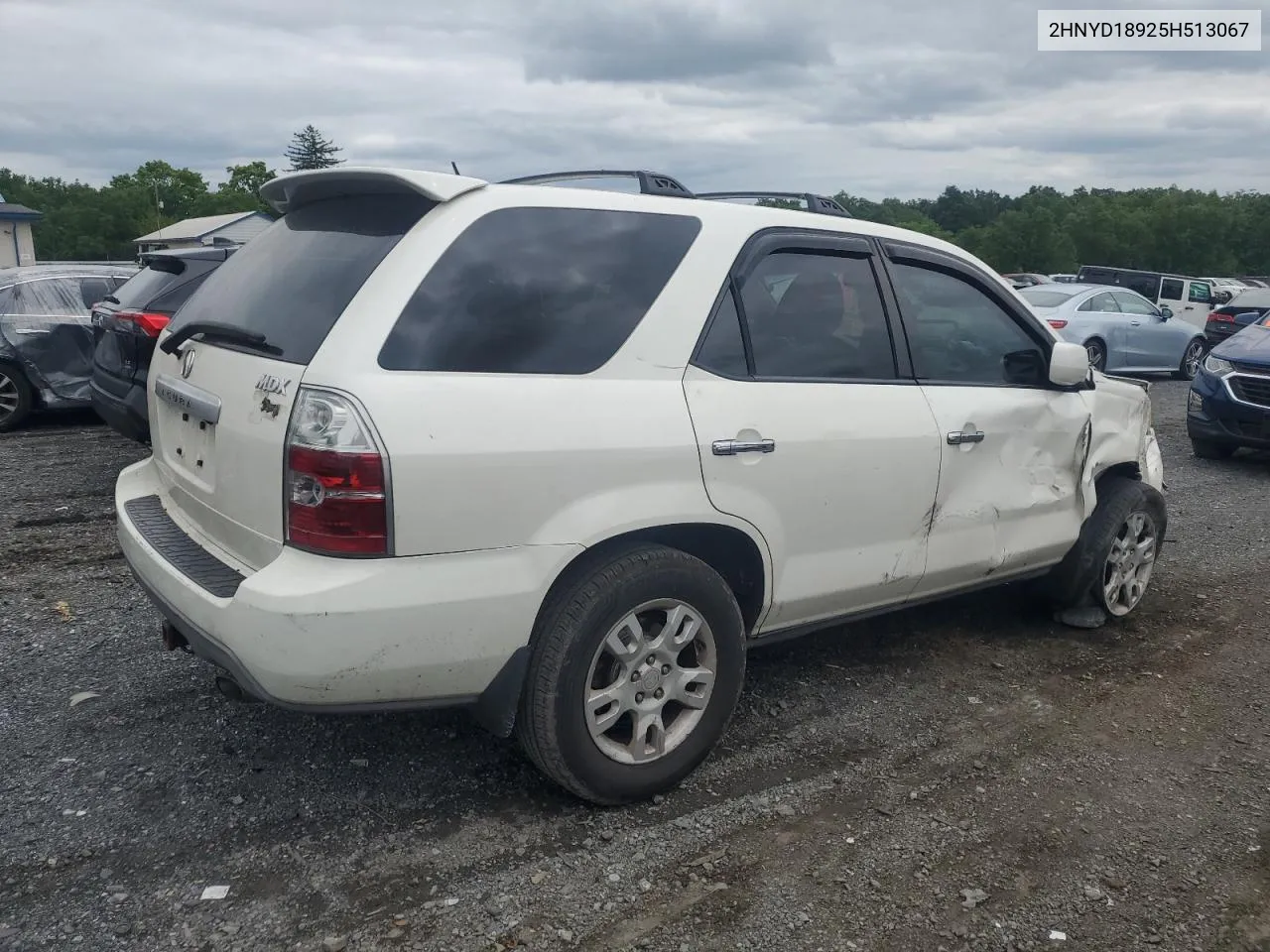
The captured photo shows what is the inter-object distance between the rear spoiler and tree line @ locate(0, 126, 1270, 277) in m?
63.7

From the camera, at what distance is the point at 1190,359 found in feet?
58.8

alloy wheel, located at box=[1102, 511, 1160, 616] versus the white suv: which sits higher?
the white suv

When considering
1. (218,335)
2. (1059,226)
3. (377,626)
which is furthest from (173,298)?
(1059,226)

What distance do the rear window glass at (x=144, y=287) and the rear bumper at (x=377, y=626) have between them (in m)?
5.26

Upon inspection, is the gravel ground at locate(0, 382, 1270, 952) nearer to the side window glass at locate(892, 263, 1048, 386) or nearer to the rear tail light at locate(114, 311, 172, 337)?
the side window glass at locate(892, 263, 1048, 386)

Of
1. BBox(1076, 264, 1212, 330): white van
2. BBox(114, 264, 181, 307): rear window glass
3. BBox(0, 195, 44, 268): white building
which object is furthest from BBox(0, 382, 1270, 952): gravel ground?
BBox(0, 195, 44, 268): white building

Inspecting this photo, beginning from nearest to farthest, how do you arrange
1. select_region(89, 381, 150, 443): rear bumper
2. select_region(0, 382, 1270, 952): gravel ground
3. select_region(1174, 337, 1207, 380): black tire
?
select_region(0, 382, 1270, 952): gravel ground < select_region(89, 381, 150, 443): rear bumper < select_region(1174, 337, 1207, 380): black tire

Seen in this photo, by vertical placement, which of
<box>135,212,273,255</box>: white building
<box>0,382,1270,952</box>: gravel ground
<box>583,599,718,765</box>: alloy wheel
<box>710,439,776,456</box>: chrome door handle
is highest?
<box>135,212,273,255</box>: white building

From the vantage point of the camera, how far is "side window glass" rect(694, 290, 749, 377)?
3260mm

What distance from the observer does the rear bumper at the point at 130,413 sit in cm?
661

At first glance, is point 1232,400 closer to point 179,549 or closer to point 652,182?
point 652,182

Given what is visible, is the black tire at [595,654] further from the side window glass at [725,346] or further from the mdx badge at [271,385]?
the mdx badge at [271,385]

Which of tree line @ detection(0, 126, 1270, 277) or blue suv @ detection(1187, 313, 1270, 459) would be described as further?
tree line @ detection(0, 126, 1270, 277)

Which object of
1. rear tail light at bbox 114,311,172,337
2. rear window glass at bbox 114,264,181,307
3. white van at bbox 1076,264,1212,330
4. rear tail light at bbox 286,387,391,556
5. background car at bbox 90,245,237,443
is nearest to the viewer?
rear tail light at bbox 286,387,391,556
